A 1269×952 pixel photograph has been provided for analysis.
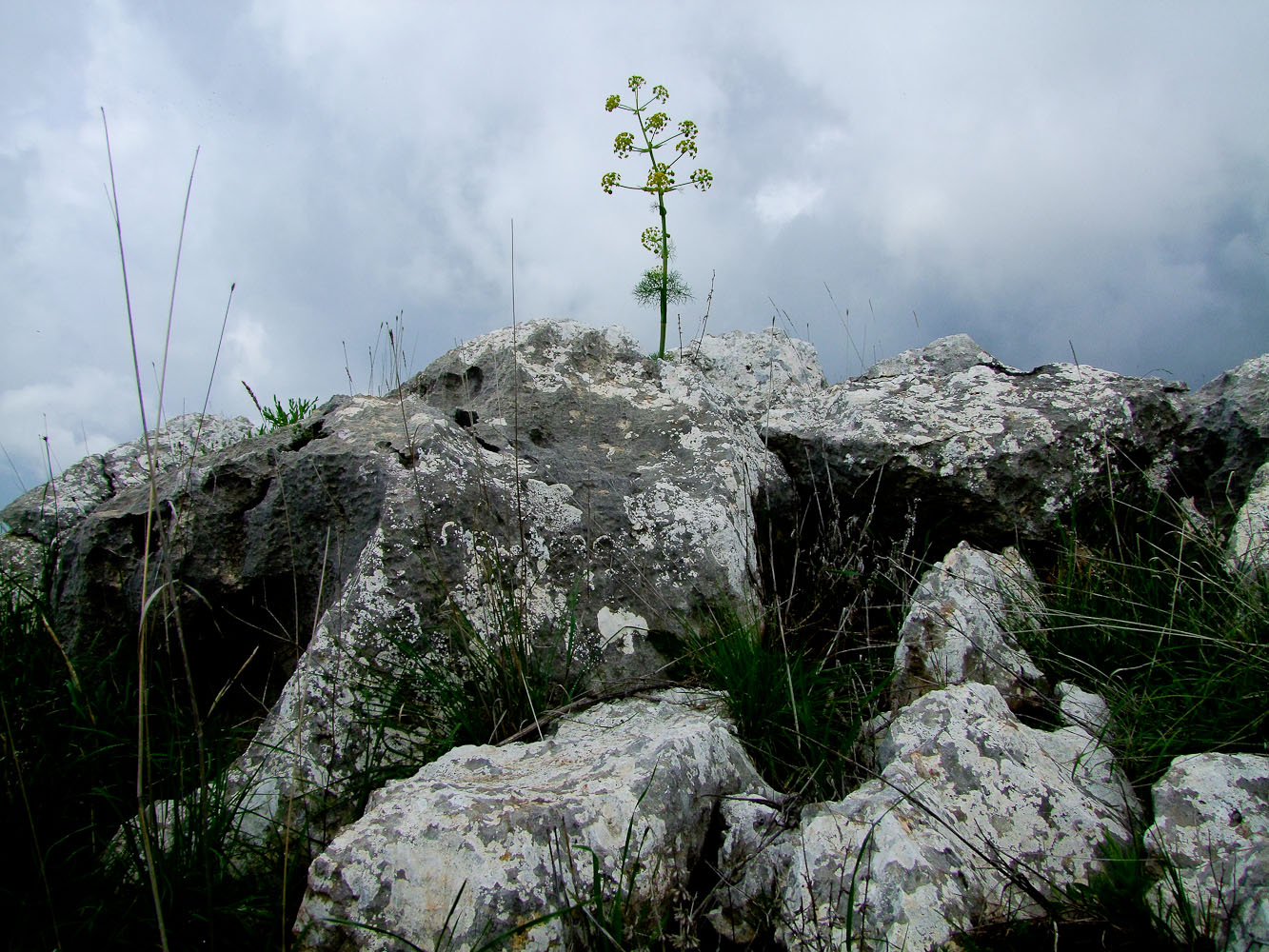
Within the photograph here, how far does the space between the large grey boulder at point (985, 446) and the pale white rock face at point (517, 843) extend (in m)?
2.05

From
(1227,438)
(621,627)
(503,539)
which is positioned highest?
(1227,438)

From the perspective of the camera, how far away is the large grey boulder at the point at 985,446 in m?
3.91

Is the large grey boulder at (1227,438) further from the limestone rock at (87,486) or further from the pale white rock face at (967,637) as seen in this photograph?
the limestone rock at (87,486)

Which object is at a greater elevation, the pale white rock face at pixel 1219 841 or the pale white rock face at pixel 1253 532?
the pale white rock face at pixel 1253 532

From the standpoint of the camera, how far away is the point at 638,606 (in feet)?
10.9

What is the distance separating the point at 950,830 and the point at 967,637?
79 centimetres

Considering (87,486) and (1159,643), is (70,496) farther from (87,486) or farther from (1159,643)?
(1159,643)

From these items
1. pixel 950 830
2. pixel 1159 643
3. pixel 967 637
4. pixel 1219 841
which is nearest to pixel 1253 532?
pixel 1159 643

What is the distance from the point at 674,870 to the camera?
2.11m

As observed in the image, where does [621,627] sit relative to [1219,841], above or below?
above

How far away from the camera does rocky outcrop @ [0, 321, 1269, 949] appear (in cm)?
203

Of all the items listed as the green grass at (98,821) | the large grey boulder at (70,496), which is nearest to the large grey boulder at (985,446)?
the green grass at (98,821)

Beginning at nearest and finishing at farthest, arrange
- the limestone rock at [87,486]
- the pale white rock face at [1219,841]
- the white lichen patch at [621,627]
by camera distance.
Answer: the pale white rock face at [1219,841], the white lichen patch at [621,627], the limestone rock at [87,486]

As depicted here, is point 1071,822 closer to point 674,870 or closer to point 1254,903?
point 1254,903
